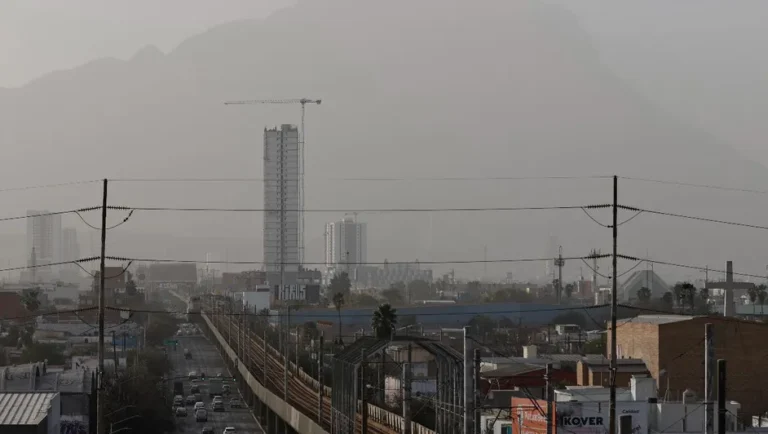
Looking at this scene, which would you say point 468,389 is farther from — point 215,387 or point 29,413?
point 215,387

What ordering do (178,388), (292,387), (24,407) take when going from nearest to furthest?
(24,407), (292,387), (178,388)

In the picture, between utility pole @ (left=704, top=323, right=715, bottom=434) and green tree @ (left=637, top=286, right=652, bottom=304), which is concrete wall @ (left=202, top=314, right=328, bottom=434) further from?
green tree @ (left=637, top=286, right=652, bottom=304)

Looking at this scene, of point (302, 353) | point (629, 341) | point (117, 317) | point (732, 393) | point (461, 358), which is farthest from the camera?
point (117, 317)

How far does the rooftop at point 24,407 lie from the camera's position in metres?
43.6

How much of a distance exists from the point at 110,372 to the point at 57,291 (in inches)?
4541

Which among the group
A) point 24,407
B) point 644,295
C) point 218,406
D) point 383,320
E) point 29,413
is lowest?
point 218,406

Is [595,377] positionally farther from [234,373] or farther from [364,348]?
[234,373]

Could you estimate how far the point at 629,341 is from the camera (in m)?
65.9

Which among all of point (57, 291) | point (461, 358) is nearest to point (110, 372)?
point (461, 358)

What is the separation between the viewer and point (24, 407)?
45406 millimetres

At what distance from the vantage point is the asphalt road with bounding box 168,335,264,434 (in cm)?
7444

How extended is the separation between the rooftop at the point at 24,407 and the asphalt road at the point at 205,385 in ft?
76.0

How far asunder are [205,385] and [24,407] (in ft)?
197

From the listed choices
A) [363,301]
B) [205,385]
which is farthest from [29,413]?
[363,301]
